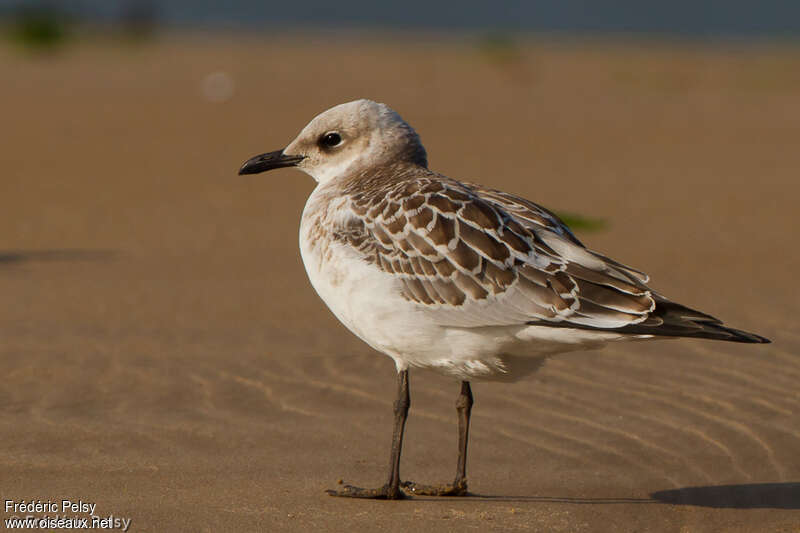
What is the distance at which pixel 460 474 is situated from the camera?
5.74 metres

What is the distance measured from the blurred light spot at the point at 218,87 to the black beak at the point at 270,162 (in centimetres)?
1685

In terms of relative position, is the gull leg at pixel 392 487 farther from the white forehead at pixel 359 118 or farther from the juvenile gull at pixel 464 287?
the white forehead at pixel 359 118

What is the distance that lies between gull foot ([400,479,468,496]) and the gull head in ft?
5.31

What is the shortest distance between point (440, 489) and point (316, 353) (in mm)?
2685

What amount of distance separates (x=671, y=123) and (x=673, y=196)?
23.7 ft

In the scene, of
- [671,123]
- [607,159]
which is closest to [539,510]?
[607,159]

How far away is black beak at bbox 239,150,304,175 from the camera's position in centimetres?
641

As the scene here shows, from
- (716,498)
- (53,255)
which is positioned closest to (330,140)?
(716,498)

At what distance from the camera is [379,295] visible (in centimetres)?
540

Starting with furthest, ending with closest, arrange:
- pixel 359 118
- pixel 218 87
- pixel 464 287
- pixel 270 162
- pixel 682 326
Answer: pixel 218 87 → pixel 270 162 → pixel 359 118 → pixel 464 287 → pixel 682 326

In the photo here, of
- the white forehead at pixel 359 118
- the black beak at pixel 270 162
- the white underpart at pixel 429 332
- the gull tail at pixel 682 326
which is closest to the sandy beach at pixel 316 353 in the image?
the white underpart at pixel 429 332

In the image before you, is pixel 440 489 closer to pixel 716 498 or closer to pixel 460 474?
pixel 460 474

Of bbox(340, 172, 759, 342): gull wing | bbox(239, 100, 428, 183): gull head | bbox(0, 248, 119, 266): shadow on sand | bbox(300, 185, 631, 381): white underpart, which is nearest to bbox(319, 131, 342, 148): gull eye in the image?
bbox(239, 100, 428, 183): gull head

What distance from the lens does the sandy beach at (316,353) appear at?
5.75 m
